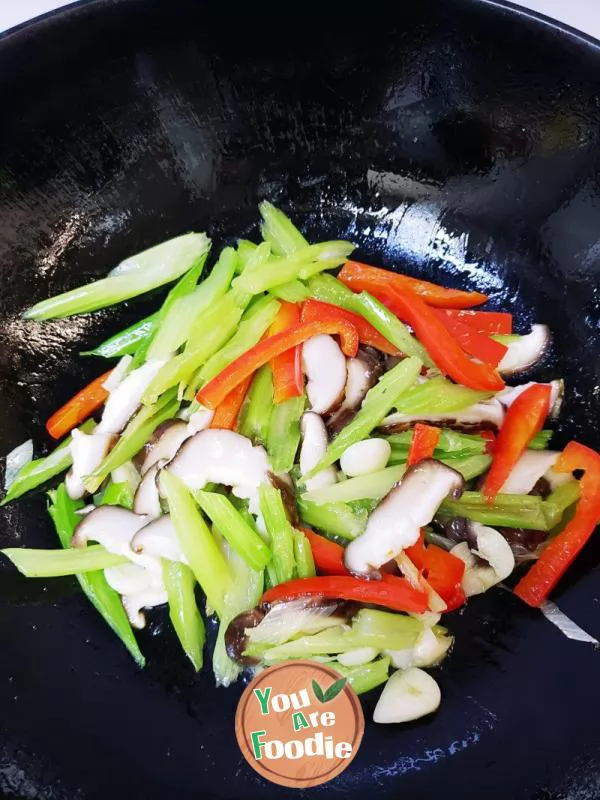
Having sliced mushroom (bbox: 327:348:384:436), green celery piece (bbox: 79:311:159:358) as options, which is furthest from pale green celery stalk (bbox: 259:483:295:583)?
green celery piece (bbox: 79:311:159:358)

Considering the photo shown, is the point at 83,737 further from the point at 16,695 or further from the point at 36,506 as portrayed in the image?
the point at 36,506

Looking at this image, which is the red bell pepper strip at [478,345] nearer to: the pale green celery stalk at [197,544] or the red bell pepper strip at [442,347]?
the red bell pepper strip at [442,347]

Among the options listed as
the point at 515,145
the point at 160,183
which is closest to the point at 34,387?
the point at 160,183

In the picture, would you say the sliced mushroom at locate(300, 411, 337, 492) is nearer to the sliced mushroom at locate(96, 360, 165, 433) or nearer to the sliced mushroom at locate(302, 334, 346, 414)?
the sliced mushroom at locate(302, 334, 346, 414)

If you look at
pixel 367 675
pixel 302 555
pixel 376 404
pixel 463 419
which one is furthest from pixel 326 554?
pixel 463 419

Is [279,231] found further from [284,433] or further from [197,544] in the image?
[197,544]

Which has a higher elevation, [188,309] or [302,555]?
[188,309]
